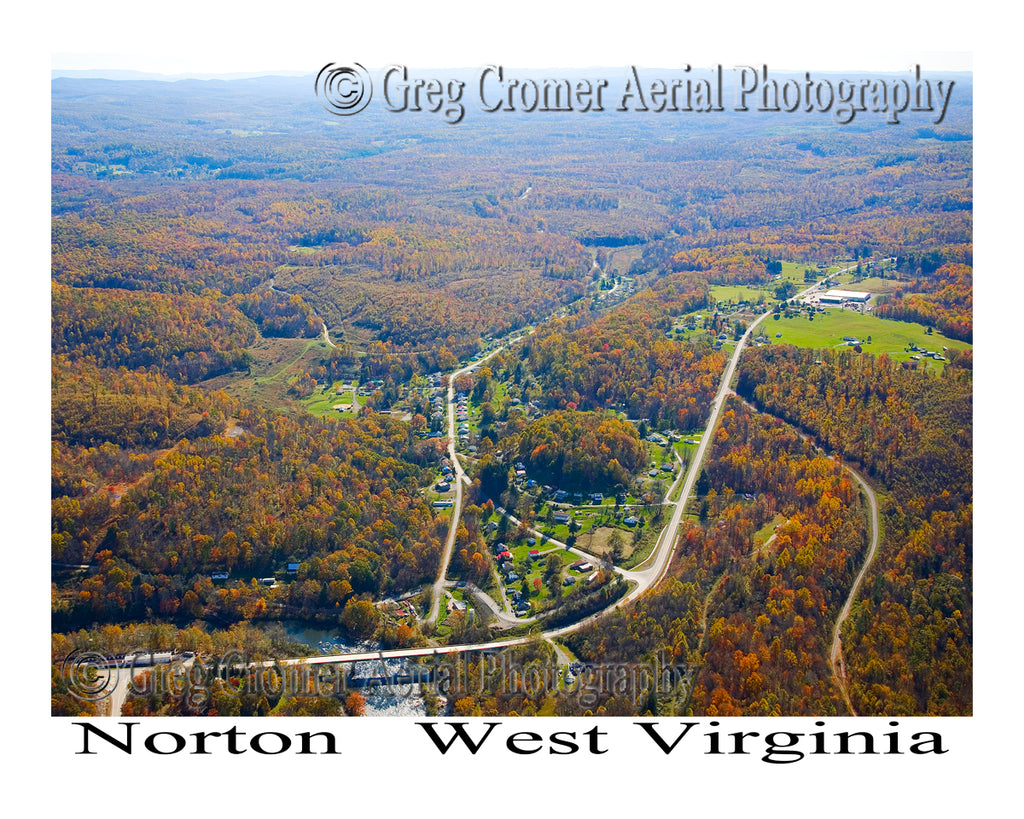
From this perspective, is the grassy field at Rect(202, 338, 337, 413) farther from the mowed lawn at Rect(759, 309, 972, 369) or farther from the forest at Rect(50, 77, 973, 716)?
the mowed lawn at Rect(759, 309, 972, 369)

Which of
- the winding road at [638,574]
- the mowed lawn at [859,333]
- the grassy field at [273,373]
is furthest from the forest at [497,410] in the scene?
the mowed lawn at [859,333]

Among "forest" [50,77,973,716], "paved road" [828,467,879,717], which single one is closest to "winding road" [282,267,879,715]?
"paved road" [828,467,879,717]

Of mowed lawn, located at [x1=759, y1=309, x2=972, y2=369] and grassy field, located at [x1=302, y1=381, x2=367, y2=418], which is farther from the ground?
mowed lawn, located at [x1=759, y1=309, x2=972, y2=369]

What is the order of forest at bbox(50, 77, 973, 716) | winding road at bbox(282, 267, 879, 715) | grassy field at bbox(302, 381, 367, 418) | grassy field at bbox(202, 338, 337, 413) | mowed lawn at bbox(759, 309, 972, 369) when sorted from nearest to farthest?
winding road at bbox(282, 267, 879, 715)
forest at bbox(50, 77, 973, 716)
grassy field at bbox(302, 381, 367, 418)
mowed lawn at bbox(759, 309, 972, 369)
grassy field at bbox(202, 338, 337, 413)

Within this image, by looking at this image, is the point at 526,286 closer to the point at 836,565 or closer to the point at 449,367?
the point at 449,367

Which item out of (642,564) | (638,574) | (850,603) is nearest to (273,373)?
(642,564)

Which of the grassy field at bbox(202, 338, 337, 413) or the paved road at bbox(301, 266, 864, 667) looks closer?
the paved road at bbox(301, 266, 864, 667)
